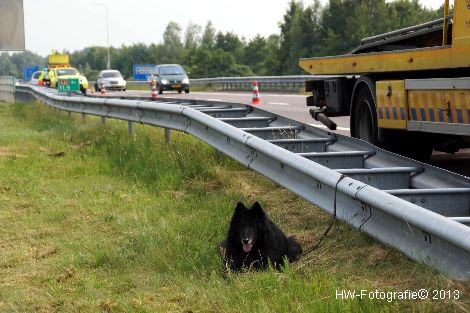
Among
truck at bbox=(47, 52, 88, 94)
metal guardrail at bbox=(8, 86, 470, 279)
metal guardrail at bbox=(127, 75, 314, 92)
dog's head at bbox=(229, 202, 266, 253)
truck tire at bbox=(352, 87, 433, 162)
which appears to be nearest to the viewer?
metal guardrail at bbox=(8, 86, 470, 279)

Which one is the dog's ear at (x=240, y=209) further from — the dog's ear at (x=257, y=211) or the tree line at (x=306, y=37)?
the tree line at (x=306, y=37)

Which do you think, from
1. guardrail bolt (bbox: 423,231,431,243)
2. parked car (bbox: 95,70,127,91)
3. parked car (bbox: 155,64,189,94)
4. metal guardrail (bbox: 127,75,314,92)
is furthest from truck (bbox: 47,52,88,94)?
guardrail bolt (bbox: 423,231,431,243)

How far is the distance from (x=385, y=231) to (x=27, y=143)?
11.8 m

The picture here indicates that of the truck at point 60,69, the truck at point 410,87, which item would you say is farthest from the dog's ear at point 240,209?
the truck at point 60,69

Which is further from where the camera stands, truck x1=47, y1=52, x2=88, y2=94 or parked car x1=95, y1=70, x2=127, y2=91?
parked car x1=95, y1=70, x2=127, y2=91

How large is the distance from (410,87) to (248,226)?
4.49 meters

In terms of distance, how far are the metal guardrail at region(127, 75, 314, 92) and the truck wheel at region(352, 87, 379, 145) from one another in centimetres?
1976

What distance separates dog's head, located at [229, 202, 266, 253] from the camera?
546 centimetres

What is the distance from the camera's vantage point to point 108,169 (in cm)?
1111

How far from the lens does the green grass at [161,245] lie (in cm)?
468

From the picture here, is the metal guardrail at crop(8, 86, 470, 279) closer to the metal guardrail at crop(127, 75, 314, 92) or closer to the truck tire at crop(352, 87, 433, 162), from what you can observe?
the truck tire at crop(352, 87, 433, 162)

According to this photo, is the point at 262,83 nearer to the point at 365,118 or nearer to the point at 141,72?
the point at 365,118

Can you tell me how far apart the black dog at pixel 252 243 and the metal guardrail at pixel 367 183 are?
41cm

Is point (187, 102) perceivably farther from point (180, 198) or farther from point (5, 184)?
point (180, 198)
